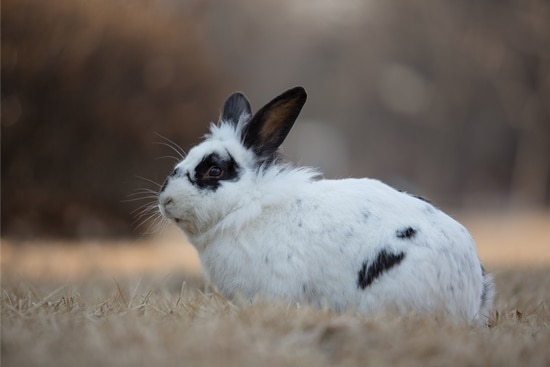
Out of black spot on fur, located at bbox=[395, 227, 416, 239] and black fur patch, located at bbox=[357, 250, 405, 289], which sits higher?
black spot on fur, located at bbox=[395, 227, 416, 239]

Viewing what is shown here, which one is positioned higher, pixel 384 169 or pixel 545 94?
pixel 545 94

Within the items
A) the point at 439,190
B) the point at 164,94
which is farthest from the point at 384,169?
the point at 164,94

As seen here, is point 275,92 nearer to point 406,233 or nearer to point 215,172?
point 215,172

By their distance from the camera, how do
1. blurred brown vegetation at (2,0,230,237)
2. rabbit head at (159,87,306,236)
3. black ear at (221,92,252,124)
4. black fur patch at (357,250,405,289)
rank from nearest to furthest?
black fur patch at (357,250,405,289) → rabbit head at (159,87,306,236) → black ear at (221,92,252,124) → blurred brown vegetation at (2,0,230,237)

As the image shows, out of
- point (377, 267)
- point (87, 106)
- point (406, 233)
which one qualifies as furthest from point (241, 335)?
point (87, 106)

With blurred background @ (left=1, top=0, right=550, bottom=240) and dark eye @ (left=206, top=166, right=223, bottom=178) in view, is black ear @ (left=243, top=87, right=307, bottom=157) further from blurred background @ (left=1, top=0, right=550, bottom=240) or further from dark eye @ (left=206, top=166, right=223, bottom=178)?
blurred background @ (left=1, top=0, right=550, bottom=240)

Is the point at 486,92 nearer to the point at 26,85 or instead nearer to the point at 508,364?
the point at 26,85

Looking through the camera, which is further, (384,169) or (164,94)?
(384,169)

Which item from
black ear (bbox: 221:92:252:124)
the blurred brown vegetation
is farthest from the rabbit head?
the blurred brown vegetation
